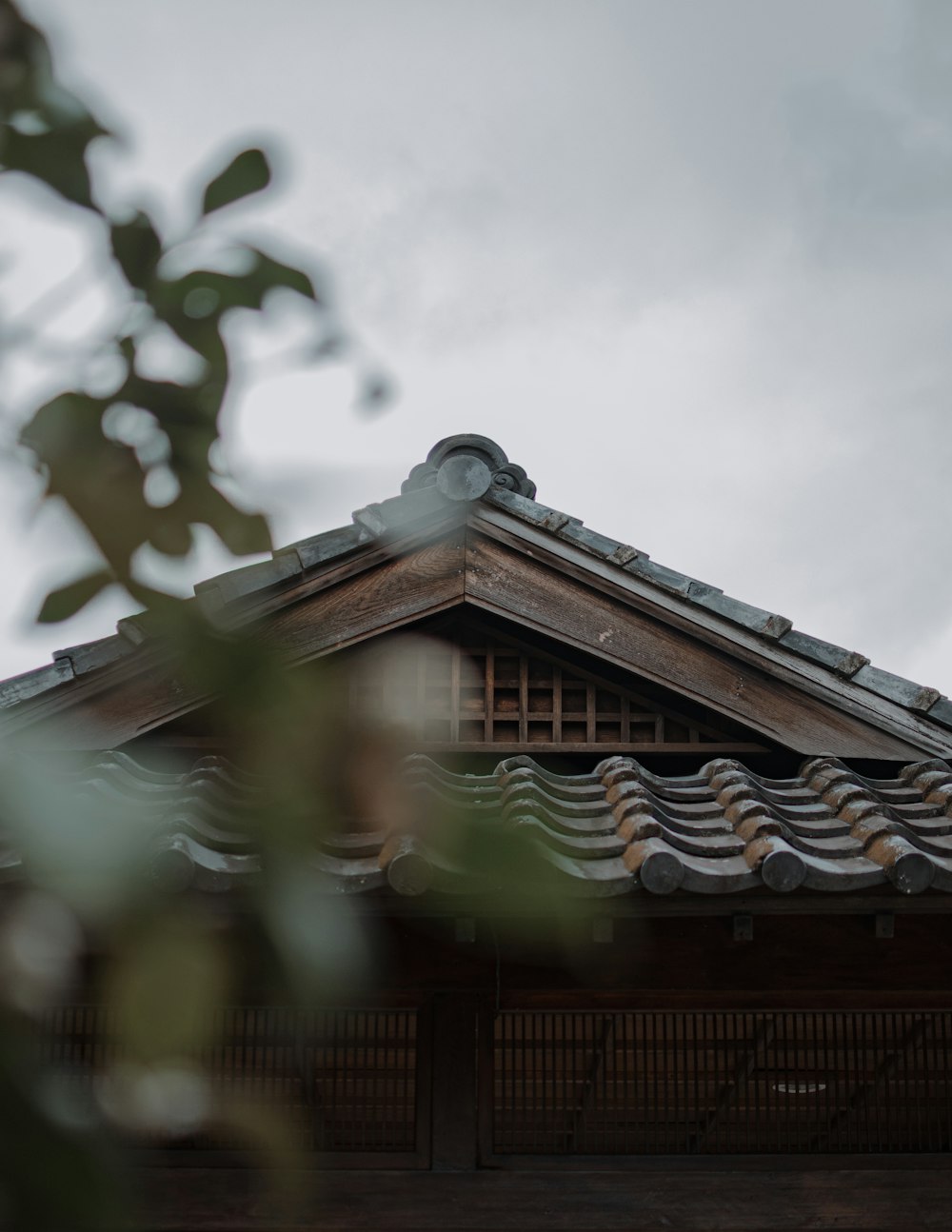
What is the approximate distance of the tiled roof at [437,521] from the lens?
4199 millimetres

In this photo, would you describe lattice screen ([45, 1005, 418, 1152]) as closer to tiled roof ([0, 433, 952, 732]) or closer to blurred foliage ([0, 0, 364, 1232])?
tiled roof ([0, 433, 952, 732])

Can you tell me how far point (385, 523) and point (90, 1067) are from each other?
2328mm

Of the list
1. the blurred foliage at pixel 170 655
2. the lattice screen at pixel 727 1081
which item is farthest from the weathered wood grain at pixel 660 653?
the blurred foliage at pixel 170 655

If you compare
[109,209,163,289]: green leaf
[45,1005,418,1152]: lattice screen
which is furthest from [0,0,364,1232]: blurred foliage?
[45,1005,418,1152]: lattice screen

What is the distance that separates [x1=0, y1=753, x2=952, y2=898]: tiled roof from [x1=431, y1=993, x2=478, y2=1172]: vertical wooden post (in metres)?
0.69

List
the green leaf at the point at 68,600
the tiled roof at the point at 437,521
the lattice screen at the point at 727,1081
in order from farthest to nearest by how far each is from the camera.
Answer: the tiled roof at the point at 437,521 → the lattice screen at the point at 727,1081 → the green leaf at the point at 68,600

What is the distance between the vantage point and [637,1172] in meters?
3.44

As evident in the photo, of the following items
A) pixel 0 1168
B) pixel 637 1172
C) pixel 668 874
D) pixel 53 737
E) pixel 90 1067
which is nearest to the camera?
pixel 0 1168

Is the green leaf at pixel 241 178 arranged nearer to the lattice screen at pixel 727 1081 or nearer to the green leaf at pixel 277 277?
the green leaf at pixel 277 277

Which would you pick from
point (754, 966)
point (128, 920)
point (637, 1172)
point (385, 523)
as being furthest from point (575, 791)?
point (128, 920)

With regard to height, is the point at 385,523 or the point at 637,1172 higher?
the point at 385,523

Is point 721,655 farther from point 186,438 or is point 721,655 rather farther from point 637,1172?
point 186,438

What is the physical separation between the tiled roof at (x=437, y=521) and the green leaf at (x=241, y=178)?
3.27 meters

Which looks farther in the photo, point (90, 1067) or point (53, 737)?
point (53, 737)
